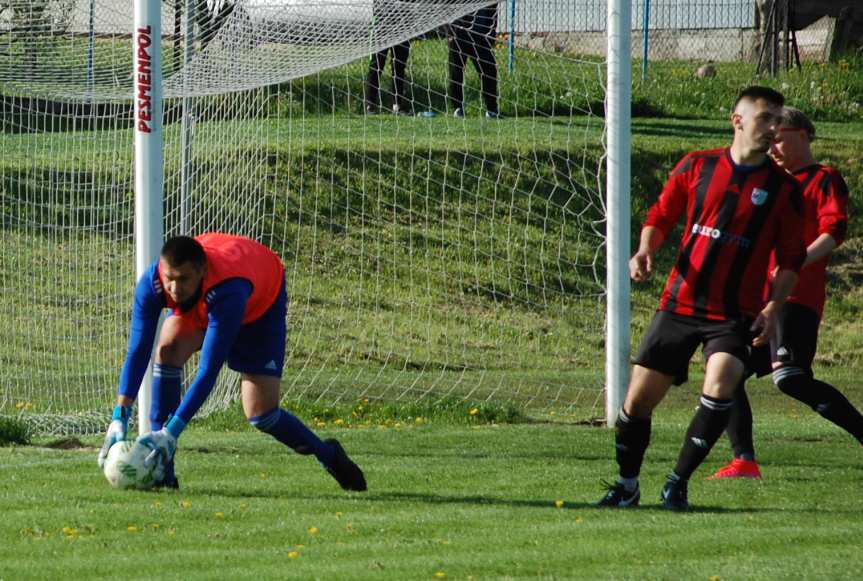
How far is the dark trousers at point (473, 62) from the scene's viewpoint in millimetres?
14297

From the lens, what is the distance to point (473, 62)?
14.9 m

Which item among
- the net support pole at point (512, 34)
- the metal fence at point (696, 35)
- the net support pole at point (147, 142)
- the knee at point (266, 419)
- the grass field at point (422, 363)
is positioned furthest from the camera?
the metal fence at point (696, 35)

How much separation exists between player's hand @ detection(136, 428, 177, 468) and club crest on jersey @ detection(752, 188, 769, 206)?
310 cm

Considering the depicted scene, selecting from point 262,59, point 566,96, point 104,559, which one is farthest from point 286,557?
point 566,96

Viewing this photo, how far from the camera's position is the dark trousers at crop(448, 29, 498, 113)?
14297 mm

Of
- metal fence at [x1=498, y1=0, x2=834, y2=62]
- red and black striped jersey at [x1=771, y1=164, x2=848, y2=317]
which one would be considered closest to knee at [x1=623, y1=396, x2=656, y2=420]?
red and black striped jersey at [x1=771, y1=164, x2=848, y2=317]

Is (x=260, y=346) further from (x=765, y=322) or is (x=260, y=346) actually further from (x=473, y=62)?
(x=473, y=62)

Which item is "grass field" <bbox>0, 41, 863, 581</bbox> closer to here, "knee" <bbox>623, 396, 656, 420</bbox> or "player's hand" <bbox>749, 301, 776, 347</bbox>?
"knee" <bbox>623, 396, 656, 420</bbox>

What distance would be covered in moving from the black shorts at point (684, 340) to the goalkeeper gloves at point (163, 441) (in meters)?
2.33

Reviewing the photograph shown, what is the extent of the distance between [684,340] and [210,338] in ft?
7.60

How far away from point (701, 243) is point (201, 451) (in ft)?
13.1

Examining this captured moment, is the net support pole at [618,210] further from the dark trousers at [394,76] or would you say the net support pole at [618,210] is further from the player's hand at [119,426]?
the player's hand at [119,426]

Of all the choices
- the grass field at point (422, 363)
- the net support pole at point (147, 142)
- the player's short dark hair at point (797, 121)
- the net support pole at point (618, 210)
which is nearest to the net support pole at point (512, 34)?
the grass field at point (422, 363)

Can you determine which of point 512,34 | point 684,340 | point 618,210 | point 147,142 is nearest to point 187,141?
point 147,142
